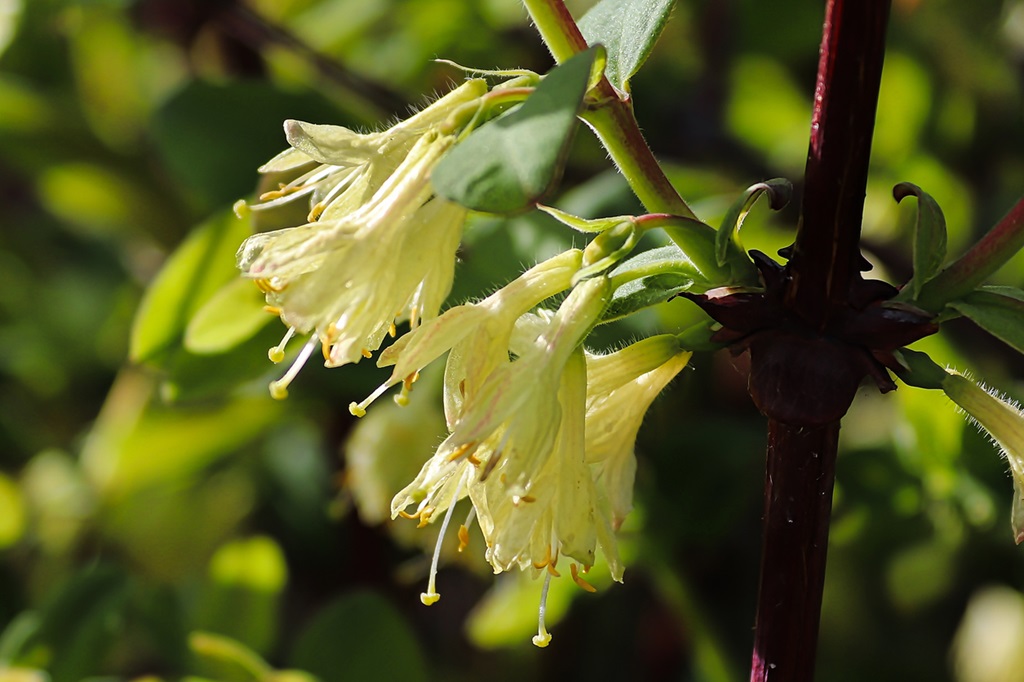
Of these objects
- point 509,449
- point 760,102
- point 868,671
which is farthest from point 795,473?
point 760,102

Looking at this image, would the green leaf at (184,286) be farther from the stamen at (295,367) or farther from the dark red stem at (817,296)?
the dark red stem at (817,296)

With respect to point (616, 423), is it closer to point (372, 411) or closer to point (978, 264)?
point (978, 264)

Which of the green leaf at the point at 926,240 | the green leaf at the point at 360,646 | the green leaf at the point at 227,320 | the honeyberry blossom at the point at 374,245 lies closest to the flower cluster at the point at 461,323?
the honeyberry blossom at the point at 374,245

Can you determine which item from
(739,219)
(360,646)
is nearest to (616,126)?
Answer: (739,219)

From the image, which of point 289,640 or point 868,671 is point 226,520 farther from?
point 868,671

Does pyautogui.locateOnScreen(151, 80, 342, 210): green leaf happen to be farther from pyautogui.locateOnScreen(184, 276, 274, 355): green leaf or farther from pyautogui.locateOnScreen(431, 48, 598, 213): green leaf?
pyautogui.locateOnScreen(431, 48, 598, 213): green leaf

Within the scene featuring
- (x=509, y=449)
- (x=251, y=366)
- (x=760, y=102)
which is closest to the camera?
(x=509, y=449)

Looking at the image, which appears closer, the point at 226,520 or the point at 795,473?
the point at 795,473

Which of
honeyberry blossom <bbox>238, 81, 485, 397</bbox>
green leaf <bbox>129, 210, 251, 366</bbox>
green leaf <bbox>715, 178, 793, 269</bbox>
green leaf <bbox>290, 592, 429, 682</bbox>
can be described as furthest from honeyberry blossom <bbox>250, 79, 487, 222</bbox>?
green leaf <bbox>290, 592, 429, 682</bbox>
